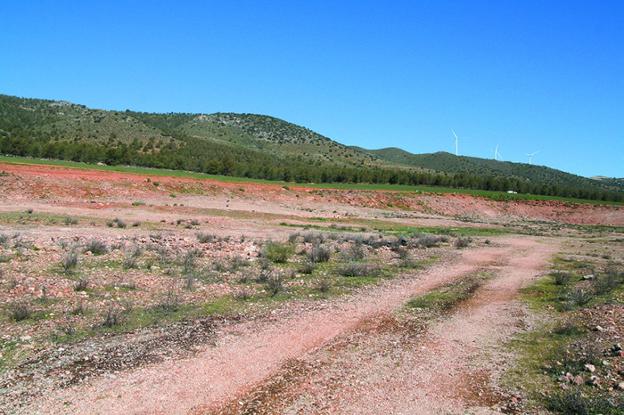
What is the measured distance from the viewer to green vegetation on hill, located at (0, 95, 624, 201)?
268ft

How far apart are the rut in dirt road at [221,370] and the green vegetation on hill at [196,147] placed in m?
70.2

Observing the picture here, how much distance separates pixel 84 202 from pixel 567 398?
41.9m

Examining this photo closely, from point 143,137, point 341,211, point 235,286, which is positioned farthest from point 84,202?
point 143,137

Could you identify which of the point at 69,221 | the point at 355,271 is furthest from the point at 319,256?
the point at 69,221

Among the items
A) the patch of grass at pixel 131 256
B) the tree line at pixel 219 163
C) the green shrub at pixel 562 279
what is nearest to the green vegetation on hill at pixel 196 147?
the tree line at pixel 219 163

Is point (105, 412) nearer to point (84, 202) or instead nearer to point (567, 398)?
point (567, 398)

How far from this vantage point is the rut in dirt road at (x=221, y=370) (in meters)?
7.45

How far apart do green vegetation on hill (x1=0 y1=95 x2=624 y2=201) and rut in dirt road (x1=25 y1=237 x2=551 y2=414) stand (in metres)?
70.2

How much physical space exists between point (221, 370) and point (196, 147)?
107547 mm

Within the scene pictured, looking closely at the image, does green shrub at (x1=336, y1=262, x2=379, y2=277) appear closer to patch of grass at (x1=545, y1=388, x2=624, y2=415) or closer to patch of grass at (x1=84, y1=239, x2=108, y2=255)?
patch of grass at (x1=84, y1=239, x2=108, y2=255)

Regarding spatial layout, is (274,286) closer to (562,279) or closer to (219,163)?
(562,279)

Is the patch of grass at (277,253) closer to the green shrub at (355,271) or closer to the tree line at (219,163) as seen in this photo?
the green shrub at (355,271)

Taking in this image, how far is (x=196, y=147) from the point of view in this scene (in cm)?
11269

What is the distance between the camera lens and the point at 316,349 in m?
10.2
